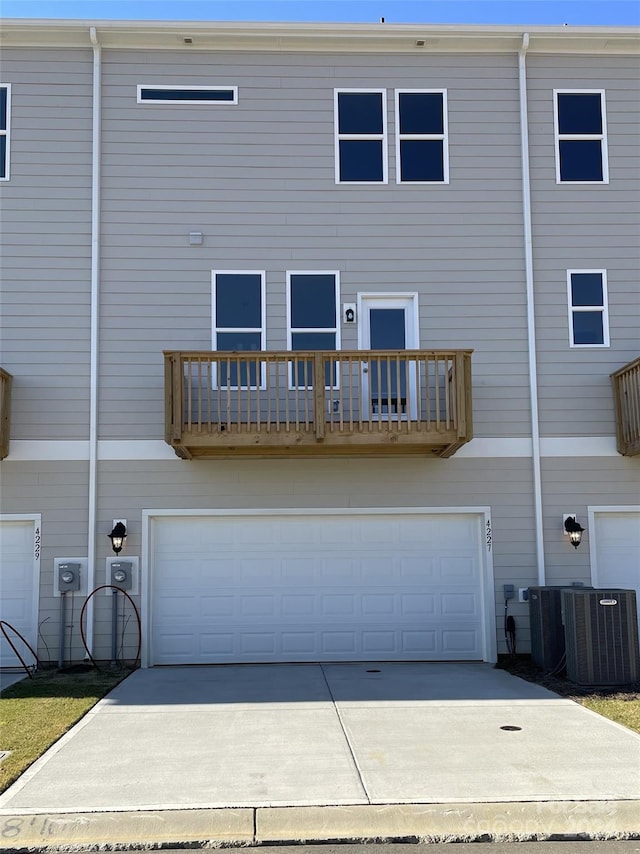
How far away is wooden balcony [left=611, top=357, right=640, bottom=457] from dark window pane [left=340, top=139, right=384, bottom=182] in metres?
4.15

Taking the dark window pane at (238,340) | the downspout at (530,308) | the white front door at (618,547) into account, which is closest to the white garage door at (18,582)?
the dark window pane at (238,340)

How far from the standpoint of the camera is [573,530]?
34.4ft

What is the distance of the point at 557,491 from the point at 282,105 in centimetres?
638

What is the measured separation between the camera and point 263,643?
1049 cm

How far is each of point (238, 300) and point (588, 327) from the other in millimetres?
4733

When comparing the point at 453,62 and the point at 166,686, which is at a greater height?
the point at 453,62

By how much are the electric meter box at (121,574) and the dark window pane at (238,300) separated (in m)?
3.32

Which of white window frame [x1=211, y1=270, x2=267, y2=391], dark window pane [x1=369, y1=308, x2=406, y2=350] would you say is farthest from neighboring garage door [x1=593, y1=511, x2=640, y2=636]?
white window frame [x1=211, y1=270, x2=267, y2=391]

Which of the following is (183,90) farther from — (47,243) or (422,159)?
(422,159)

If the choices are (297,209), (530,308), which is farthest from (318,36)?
(530,308)

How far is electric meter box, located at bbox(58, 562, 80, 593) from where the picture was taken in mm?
10156

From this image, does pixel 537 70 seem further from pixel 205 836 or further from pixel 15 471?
pixel 205 836

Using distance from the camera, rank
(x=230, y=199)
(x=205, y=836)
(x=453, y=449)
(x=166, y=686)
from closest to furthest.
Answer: (x=205, y=836) → (x=166, y=686) → (x=453, y=449) → (x=230, y=199)

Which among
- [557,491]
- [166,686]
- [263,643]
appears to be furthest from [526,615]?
[166,686]
